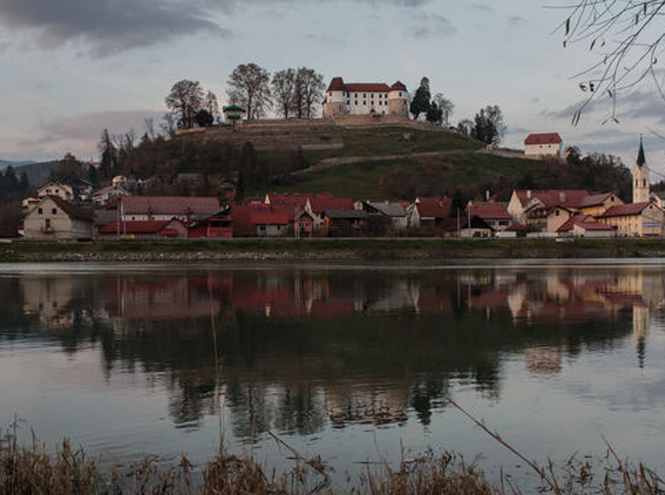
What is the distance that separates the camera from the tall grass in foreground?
24.7 feet

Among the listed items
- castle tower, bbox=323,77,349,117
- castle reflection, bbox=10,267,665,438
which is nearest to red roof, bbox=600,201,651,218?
castle reflection, bbox=10,267,665,438

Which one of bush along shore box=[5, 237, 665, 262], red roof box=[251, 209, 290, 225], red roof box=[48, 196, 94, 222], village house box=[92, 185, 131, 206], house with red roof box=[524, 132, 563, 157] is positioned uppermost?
house with red roof box=[524, 132, 563, 157]

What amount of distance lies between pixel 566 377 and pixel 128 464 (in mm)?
9638

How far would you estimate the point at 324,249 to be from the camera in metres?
73.7

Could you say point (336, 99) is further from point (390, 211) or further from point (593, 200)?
point (593, 200)

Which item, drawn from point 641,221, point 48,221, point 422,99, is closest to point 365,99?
point 422,99

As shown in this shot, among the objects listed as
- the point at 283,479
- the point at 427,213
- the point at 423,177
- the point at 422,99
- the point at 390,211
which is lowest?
the point at 283,479

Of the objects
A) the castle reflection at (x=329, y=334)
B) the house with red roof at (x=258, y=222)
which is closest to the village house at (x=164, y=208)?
the house with red roof at (x=258, y=222)

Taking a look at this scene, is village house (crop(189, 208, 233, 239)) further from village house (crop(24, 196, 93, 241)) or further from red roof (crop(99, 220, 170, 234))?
village house (crop(24, 196, 93, 241))

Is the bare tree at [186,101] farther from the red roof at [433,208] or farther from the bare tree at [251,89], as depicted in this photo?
the red roof at [433,208]

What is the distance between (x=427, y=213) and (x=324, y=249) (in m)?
31.8

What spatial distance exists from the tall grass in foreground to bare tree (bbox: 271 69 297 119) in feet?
503

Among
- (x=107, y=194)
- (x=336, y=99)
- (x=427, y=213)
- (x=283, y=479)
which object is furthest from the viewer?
(x=336, y=99)

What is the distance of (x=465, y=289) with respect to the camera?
3459 centimetres
